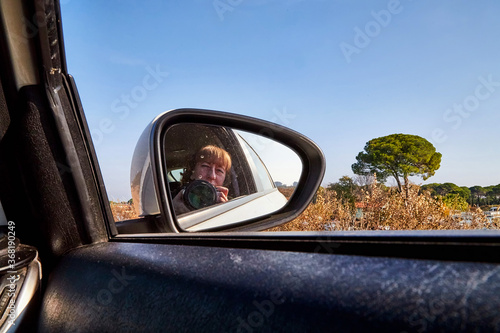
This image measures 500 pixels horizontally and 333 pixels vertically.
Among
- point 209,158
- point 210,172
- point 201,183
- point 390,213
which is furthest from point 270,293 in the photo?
point 390,213

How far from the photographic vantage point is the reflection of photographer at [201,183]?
2.30 meters

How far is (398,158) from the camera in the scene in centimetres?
499

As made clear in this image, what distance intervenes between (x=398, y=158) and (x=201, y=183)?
348 centimetres

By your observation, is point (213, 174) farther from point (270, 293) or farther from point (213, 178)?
point (270, 293)

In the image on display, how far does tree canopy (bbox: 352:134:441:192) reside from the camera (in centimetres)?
406

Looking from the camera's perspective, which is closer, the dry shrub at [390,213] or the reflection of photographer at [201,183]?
the reflection of photographer at [201,183]

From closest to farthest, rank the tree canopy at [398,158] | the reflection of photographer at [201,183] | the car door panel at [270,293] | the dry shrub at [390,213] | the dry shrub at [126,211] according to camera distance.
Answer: the car door panel at [270,293] → the dry shrub at [126,211] → the reflection of photographer at [201,183] → the dry shrub at [390,213] → the tree canopy at [398,158]

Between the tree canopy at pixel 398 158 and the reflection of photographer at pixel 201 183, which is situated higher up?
the tree canopy at pixel 398 158

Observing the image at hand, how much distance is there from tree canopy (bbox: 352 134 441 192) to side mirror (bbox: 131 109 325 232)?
3.17ft

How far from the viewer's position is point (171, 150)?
241cm

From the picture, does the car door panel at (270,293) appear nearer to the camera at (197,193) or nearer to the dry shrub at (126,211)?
the dry shrub at (126,211)

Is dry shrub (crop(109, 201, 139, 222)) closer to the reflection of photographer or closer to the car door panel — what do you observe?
the reflection of photographer

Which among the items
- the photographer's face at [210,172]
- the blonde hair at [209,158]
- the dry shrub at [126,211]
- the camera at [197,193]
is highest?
the blonde hair at [209,158]

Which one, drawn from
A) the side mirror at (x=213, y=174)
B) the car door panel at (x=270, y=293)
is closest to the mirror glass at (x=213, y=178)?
the side mirror at (x=213, y=174)
